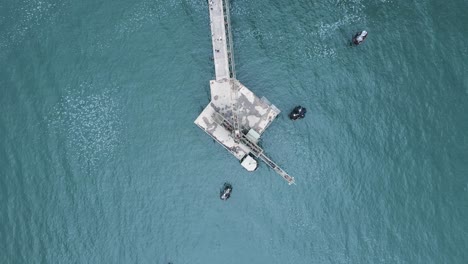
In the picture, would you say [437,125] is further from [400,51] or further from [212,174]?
[212,174]

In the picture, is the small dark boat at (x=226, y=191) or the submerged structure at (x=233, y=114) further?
the small dark boat at (x=226, y=191)

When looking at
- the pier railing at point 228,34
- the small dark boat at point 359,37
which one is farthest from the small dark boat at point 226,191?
the small dark boat at point 359,37

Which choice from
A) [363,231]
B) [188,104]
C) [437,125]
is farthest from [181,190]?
[437,125]

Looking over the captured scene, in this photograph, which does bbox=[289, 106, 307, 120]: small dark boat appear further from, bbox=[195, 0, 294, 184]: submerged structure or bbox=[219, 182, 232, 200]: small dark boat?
bbox=[219, 182, 232, 200]: small dark boat

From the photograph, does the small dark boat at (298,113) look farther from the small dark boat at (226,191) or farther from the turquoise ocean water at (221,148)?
the small dark boat at (226,191)

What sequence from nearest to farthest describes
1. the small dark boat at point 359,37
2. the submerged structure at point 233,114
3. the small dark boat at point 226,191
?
the submerged structure at point 233,114, the small dark boat at point 226,191, the small dark boat at point 359,37
